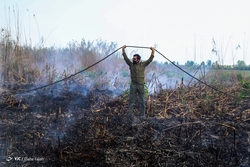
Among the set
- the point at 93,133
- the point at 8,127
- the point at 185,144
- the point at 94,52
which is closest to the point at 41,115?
the point at 8,127

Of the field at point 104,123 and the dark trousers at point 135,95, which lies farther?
the dark trousers at point 135,95

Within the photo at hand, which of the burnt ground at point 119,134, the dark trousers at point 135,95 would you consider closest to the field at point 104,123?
the burnt ground at point 119,134

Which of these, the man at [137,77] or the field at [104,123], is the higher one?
the man at [137,77]

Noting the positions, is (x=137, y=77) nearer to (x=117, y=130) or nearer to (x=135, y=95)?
(x=135, y=95)

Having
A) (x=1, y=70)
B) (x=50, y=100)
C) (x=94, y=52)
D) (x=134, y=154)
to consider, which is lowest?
(x=134, y=154)

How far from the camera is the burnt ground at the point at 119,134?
13.8 ft

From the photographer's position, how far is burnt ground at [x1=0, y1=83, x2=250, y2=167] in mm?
4219

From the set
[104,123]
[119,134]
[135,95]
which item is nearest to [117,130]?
[119,134]

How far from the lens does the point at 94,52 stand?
1395cm

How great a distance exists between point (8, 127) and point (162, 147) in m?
3.15

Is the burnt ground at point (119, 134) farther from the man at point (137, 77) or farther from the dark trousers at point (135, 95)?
the man at point (137, 77)

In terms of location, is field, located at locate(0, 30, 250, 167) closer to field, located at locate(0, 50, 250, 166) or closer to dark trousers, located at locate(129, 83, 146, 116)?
field, located at locate(0, 50, 250, 166)

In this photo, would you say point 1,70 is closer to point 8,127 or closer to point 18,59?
point 18,59

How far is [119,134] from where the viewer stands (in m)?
5.24
